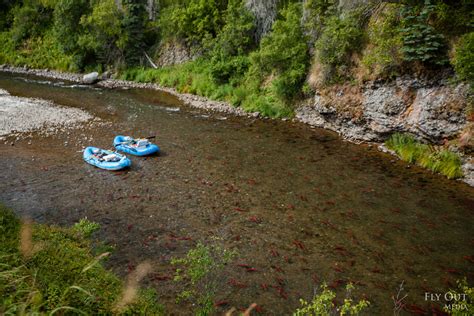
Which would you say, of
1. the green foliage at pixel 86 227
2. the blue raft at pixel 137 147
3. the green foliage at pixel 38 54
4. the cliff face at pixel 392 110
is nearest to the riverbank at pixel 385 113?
the cliff face at pixel 392 110

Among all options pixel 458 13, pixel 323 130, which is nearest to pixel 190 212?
pixel 323 130

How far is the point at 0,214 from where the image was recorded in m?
7.17

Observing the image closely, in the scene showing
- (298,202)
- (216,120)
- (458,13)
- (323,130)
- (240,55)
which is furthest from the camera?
(240,55)

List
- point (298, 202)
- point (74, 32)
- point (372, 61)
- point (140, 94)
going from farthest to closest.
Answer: point (74, 32) < point (140, 94) < point (372, 61) < point (298, 202)

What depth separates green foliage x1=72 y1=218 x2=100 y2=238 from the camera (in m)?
8.80

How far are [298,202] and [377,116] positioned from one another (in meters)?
7.78

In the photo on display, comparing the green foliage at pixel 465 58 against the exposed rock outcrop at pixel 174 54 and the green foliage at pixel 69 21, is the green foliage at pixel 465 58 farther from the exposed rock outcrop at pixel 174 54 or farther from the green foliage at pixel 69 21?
the green foliage at pixel 69 21

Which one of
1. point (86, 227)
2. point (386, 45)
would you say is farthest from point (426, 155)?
point (86, 227)

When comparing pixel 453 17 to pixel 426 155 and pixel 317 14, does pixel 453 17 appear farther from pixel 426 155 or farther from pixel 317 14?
pixel 317 14

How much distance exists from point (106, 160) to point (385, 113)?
12928 mm

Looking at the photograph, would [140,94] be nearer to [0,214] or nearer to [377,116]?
[377,116]

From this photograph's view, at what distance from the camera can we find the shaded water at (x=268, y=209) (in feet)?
25.4

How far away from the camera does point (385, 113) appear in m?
15.8

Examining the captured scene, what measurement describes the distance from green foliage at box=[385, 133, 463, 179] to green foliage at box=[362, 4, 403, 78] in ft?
10.3
